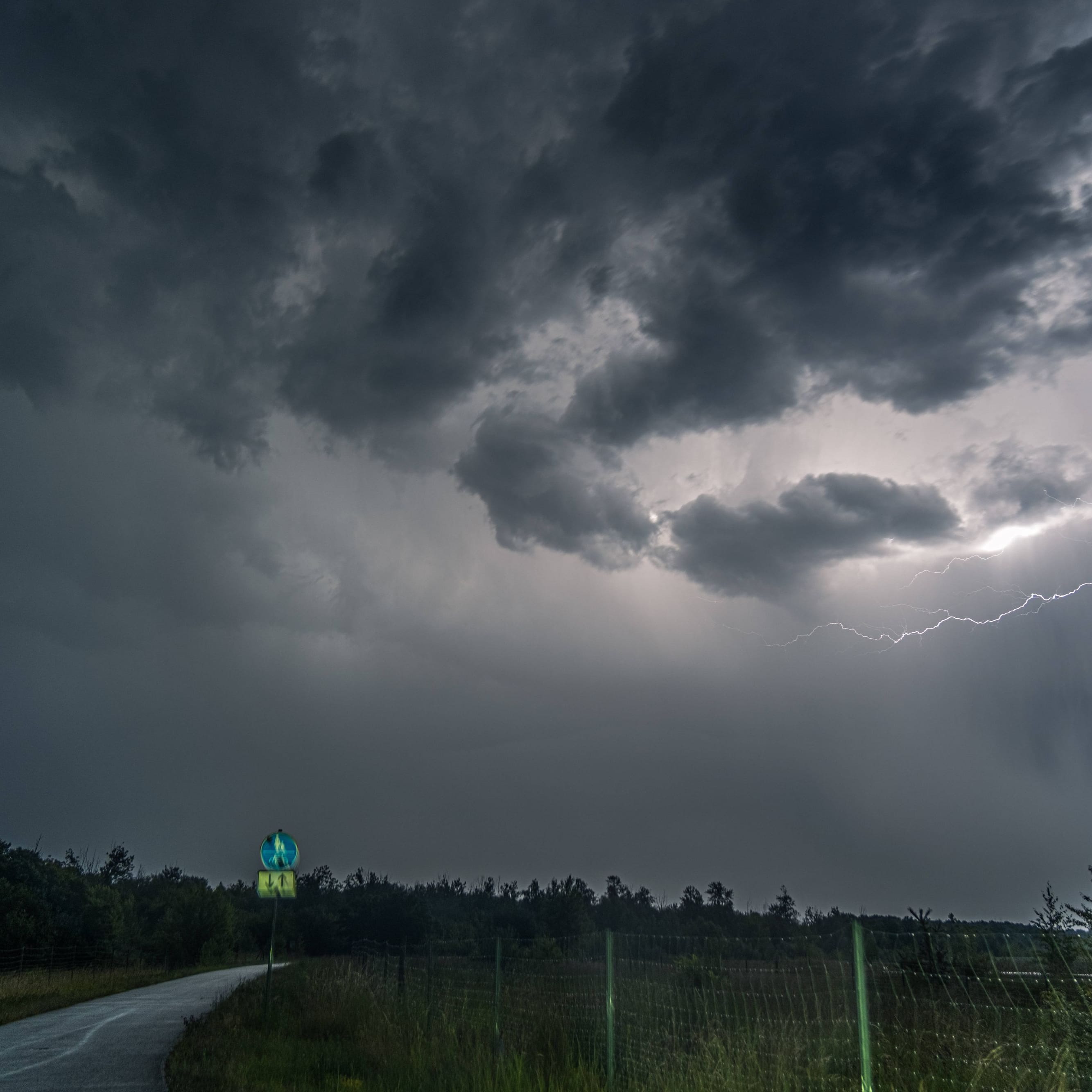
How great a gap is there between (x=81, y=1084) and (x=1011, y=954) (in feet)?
36.8

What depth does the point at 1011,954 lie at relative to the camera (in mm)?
4629

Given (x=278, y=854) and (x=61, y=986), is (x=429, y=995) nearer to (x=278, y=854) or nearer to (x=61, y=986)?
(x=278, y=854)

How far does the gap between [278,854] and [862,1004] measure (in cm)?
1667

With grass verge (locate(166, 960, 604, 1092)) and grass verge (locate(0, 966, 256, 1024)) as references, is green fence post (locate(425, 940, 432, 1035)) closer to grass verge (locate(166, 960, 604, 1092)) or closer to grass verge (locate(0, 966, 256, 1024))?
grass verge (locate(166, 960, 604, 1092))

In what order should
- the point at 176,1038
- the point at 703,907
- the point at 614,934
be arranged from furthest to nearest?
the point at 703,907
the point at 176,1038
the point at 614,934

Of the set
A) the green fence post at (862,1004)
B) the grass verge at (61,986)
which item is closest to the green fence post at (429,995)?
the green fence post at (862,1004)

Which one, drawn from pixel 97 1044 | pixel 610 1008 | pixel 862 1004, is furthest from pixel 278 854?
pixel 862 1004

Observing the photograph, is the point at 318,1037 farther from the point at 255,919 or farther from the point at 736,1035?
the point at 255,919

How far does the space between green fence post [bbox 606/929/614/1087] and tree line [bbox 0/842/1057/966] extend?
302cm

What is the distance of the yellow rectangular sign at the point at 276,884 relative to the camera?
61.5 ft

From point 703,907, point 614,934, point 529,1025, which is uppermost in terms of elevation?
point 614,934

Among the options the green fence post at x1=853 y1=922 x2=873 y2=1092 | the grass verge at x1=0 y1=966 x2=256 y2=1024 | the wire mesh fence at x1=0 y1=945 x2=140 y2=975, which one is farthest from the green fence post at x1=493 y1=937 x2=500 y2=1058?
the wire mesh fence at x1=0 y1=945 x2=140 y2=975

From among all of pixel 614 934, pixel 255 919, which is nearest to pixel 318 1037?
pixel 614 934

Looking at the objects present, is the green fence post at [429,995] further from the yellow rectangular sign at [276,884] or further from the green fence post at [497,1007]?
the yellow rectangular sign at [276,884]
